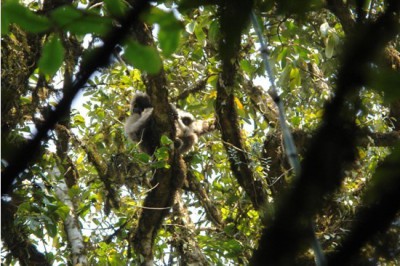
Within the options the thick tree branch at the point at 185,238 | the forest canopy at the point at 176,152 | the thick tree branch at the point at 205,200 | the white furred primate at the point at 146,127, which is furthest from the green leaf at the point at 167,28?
the white furred primate at the point at 146,127

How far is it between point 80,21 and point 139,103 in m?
6.81

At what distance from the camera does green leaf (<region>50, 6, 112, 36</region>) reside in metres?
0.91

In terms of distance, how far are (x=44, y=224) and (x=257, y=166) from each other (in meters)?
2.18

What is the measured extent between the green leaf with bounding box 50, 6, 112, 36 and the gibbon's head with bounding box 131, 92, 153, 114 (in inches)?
256

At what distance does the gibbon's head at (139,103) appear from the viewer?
24.6 ft

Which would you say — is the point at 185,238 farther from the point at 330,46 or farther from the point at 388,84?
the point at 388,84

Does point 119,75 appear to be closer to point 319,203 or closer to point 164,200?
point 164,200

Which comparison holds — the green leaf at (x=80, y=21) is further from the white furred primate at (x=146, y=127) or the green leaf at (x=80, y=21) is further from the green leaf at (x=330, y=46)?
the white furred primate at (x=146, y=127)

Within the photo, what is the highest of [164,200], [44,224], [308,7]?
[164,200]

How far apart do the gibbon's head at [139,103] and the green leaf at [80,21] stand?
21.3ft

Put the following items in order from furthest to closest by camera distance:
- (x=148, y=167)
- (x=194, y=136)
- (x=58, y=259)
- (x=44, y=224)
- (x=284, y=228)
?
(x=194, y=136), (x=148, y=167), (x=58, y=259), (x=44, y=224), (x=284, y=228)

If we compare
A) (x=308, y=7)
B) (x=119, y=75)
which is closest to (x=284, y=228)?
(x=308, y=7)

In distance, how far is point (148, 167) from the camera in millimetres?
6129

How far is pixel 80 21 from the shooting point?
2.99 ft
